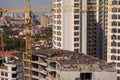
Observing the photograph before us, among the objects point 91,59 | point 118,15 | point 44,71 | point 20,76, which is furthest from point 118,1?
point 20,76

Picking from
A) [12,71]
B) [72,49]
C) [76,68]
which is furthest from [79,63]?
[72,49]

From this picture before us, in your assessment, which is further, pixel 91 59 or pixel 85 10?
pixel 85 10

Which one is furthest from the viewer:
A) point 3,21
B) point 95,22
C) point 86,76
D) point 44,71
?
point 3,21

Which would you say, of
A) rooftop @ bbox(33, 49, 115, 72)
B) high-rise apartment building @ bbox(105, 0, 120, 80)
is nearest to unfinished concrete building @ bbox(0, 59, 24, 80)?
rooftop @ bbox(33, 49, 115, 72)

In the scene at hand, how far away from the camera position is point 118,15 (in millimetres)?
28359

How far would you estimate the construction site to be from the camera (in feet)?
75.2

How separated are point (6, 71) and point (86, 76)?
413 inches

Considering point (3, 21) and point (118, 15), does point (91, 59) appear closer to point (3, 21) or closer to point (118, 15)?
point (118, 15)

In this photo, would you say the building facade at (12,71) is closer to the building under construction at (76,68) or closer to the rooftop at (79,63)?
the building under construction at (76,68)

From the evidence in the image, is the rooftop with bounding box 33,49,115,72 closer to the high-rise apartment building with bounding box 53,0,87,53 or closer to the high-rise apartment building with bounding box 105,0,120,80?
the high-rise apartment building with bounding box 105,0,120,80

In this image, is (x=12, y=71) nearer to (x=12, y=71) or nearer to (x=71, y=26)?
(x=12, y=71)

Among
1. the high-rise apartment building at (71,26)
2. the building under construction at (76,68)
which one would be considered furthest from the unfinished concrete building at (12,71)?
the high-rise apartment building at (71,26)

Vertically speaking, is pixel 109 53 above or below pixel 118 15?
below

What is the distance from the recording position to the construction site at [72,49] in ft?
75.2
